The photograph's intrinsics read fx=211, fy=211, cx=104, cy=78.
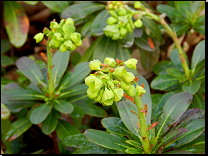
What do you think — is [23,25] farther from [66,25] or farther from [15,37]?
[66,25]

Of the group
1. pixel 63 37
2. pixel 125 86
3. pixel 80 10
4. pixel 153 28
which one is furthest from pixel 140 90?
pixel 80 10

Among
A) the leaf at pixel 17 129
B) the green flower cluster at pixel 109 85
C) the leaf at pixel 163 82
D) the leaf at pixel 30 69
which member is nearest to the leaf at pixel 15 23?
the leaf at pixel 30 69

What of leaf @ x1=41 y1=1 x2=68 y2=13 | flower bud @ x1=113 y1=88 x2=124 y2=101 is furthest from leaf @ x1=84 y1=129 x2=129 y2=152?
leaf @ x1=41 y1=1 x2=68 y2=13

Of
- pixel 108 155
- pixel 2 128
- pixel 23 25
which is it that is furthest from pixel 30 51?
pixel 108 155

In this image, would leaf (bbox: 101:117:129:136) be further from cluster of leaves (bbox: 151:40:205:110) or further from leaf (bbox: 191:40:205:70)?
leaf (bbox: 191:40:205:70)

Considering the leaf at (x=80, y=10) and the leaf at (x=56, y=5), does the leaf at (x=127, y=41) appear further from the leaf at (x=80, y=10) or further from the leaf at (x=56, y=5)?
the leaf at (x=56, y=5)

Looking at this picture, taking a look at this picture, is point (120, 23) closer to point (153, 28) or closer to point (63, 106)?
point (153, 28)
